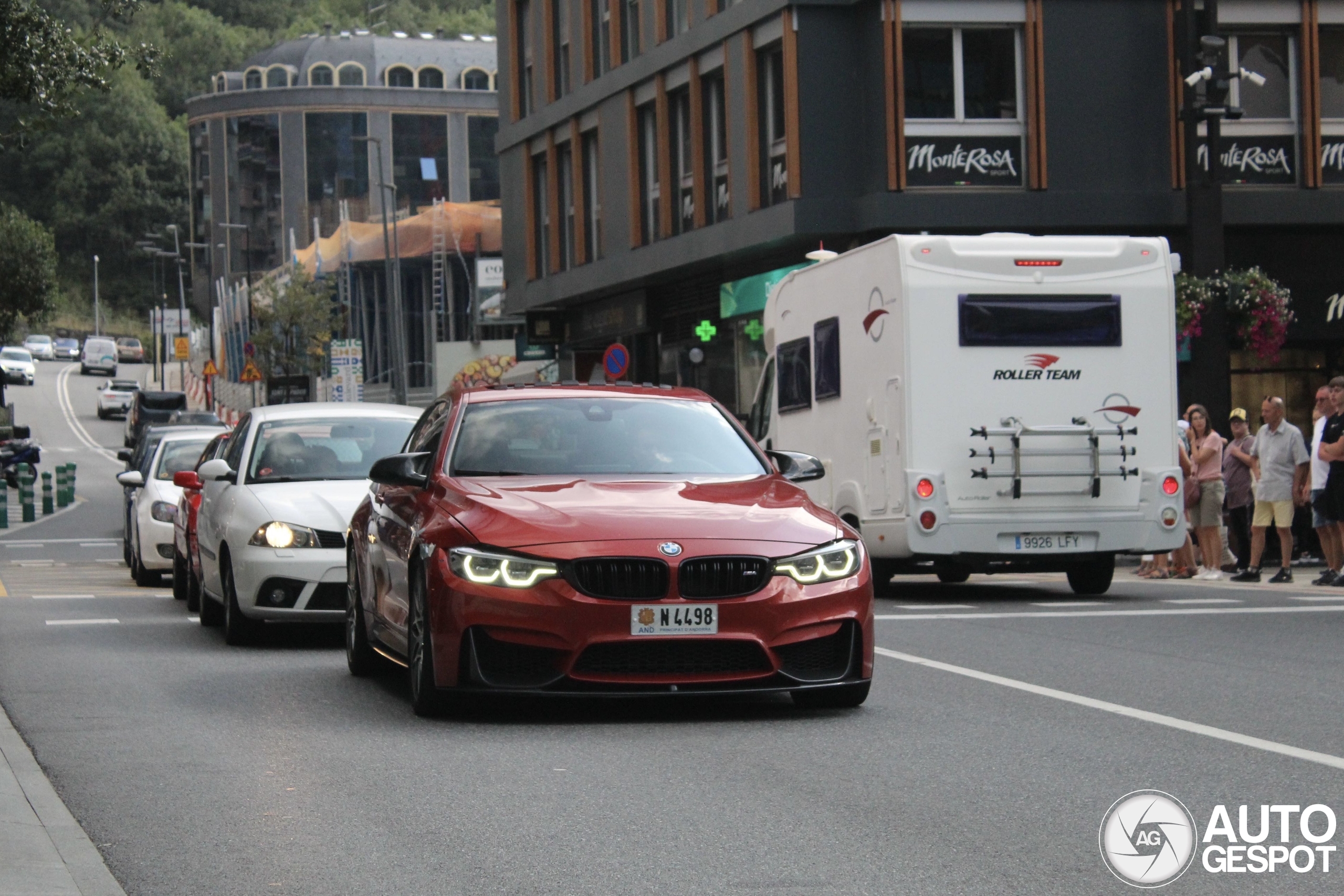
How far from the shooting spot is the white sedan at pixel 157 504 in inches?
799

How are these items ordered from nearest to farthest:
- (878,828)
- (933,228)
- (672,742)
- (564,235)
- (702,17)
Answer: (878,828) → (672,742) → (933,228) → (702,17) → (564,235)

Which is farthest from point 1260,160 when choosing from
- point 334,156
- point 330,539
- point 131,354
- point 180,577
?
point 131,354

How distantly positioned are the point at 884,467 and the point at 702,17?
20.1 meters

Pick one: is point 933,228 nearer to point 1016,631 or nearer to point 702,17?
point 702,17

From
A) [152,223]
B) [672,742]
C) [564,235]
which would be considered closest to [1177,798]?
[672,742]

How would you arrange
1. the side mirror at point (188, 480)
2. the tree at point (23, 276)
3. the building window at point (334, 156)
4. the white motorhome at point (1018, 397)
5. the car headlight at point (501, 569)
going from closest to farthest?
the car headlight at point (501, 569), the side mirror at point (188, 480), the white motorhome at point (1018, 397), the tree at point (23, 276), the building window at point (334, 156)

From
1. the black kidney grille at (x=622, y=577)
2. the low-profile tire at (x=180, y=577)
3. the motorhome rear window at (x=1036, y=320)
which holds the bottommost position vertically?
the low-profile tire at (x=180, y=577)

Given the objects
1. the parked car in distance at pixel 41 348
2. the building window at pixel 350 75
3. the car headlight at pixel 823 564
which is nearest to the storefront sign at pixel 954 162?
the car headlight at pixel 823 564

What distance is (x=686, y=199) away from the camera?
3725 centimetres

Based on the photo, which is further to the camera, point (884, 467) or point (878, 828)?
point (884, 467)

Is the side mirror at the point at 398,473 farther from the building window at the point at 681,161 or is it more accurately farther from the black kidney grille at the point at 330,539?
the building window at the point at 681,161

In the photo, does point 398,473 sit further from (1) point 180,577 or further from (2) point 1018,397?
(1) point 180,577

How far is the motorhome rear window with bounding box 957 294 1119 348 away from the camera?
1677cm

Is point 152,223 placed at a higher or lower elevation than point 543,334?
higher
